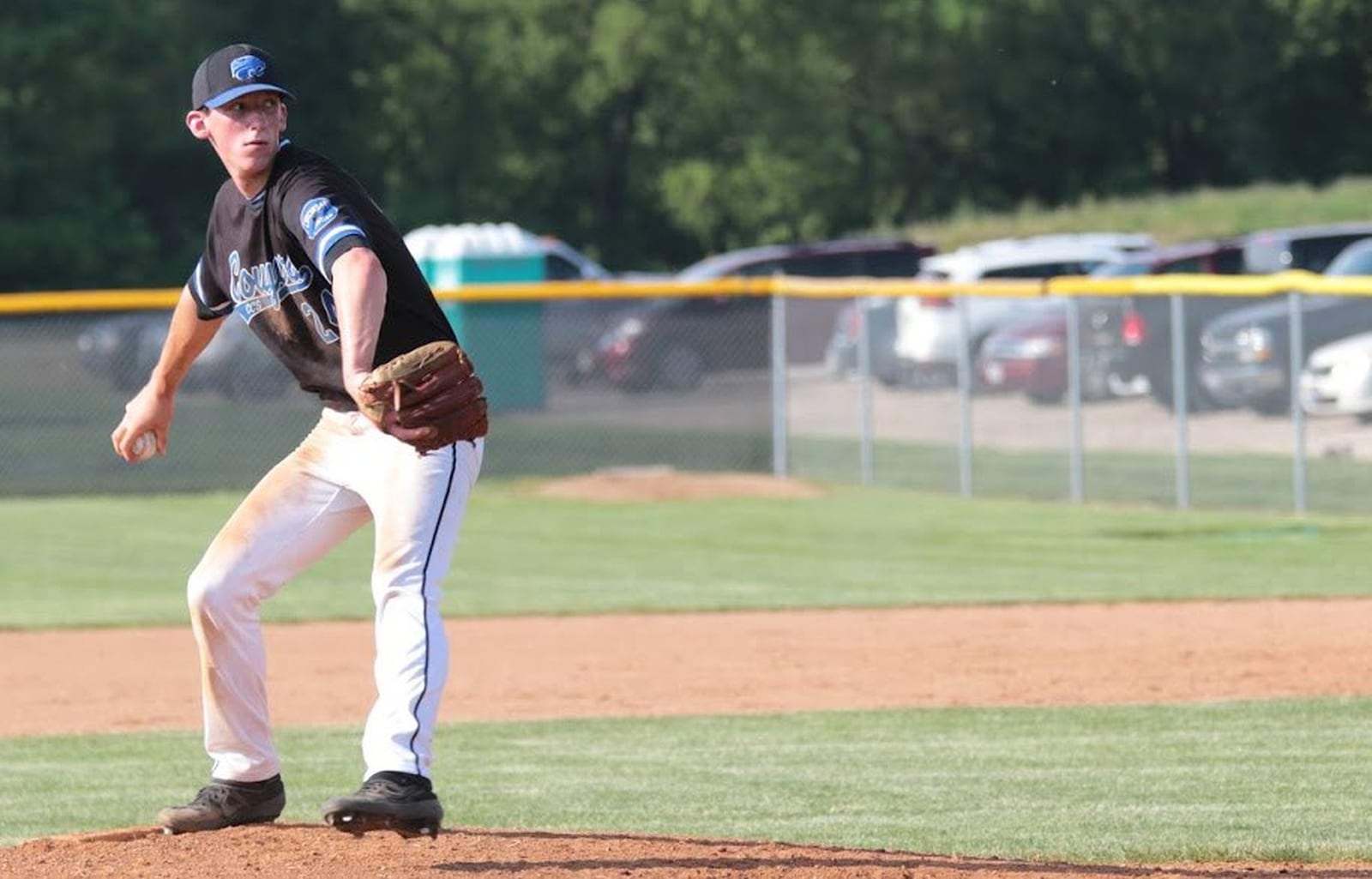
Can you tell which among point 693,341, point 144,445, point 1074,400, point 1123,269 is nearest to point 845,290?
point 693,341

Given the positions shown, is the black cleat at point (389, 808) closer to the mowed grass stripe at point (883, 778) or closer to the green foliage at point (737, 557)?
the mowed grass stripe at point (883, 778)

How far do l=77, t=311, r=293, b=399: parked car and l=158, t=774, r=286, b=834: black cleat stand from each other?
1517 centimetres

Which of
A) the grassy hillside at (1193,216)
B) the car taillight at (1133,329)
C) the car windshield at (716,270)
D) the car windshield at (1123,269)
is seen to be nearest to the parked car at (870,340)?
the car taillight at (1133,329)

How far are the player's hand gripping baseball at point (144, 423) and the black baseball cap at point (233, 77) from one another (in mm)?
962

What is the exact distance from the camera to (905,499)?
63.2ft

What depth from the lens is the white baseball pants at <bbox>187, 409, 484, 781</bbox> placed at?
5711mm

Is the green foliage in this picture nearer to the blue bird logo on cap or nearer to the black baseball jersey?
the black baseball jersey

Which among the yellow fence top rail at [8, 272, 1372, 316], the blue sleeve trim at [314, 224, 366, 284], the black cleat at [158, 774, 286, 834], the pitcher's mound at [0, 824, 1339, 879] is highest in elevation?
the blue sleeve trim at [314, 224, 366, 284]

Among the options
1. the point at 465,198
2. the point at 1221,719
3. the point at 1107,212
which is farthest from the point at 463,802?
the point at 465,198

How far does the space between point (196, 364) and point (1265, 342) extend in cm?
948

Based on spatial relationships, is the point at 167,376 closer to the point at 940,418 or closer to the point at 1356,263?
the point at 940,418

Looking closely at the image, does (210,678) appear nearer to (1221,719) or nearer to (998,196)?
(1221,719)

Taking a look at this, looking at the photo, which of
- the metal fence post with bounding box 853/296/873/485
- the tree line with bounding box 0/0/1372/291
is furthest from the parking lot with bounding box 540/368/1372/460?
the tree line with bounding box 0/0/1372/291

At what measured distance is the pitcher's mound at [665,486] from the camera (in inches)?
781
